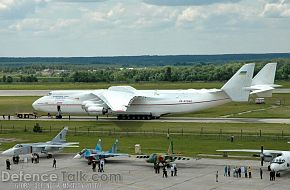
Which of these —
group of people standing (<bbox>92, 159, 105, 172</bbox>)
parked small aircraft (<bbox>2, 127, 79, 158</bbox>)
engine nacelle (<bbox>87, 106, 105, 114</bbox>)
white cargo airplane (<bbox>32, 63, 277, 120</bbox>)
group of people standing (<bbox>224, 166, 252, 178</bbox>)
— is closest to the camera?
group of people standing (<bbox>224, 166, 252, 178</bbox>)

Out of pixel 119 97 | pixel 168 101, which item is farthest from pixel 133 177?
pixel 168 101

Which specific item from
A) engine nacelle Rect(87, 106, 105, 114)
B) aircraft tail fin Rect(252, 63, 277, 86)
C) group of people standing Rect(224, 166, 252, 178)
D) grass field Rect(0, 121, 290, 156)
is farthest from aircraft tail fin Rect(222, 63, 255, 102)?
group of people standing Rect(224, 166, 252, 178)

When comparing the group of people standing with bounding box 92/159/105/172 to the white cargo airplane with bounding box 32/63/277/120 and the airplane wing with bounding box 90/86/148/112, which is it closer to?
the airplane wing with bounding box 90/86/148/112

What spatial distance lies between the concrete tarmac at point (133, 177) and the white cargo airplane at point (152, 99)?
30943 mm

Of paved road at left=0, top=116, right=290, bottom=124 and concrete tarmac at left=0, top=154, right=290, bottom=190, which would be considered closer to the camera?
concrete tarmac at left=0, top=154, right=290, bottom=190

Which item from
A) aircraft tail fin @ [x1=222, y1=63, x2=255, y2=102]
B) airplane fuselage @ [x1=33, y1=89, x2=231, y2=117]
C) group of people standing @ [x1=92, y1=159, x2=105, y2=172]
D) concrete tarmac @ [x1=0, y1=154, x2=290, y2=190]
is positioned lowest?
concrete tarmac @ [x1=0, y1=154, x2=290, y2=190]

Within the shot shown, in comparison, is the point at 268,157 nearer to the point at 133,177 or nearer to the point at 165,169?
the point at 165,169

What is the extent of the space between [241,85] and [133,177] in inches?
1649

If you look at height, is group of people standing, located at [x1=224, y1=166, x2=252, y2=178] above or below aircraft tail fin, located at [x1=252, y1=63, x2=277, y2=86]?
below

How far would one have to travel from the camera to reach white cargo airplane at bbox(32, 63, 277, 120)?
88.4 metres

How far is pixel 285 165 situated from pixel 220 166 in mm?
6621

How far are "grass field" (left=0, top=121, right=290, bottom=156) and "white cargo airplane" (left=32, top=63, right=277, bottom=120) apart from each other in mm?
4000

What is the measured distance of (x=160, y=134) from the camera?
2936 inches

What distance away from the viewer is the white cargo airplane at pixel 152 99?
3479 inches
